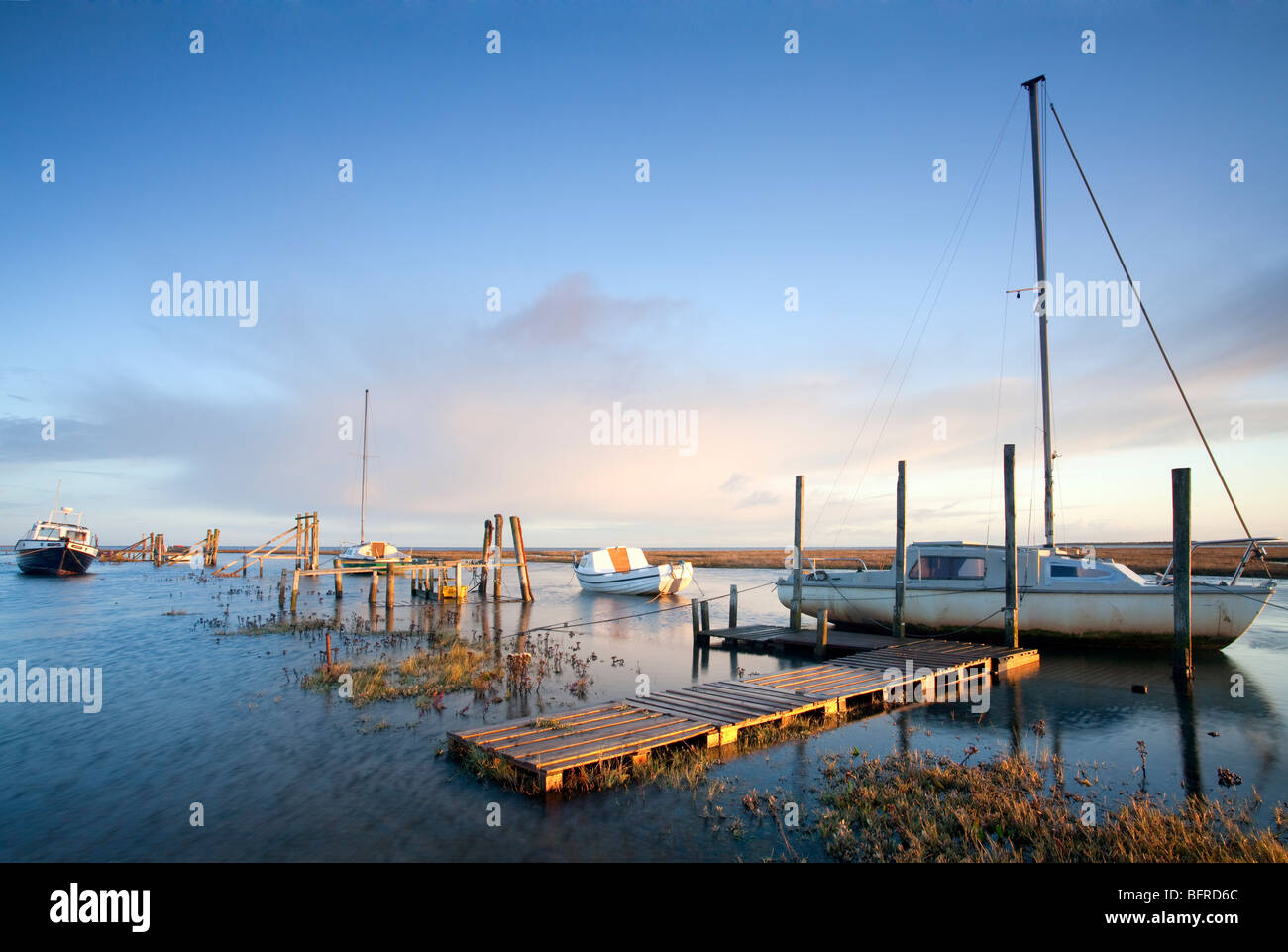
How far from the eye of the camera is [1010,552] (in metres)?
19.8

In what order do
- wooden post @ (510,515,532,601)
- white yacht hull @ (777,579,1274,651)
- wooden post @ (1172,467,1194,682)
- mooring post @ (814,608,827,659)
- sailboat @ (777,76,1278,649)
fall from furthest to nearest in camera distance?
1. wooden post @ (510,515,532,601)
2. mooring post @ (814,608,827,659)
3. sailboat @ (777,76,1278,649)
4. white yacht hull @ (777,579,1274,651)
5. wooden post @ (1172,467,1194,682)

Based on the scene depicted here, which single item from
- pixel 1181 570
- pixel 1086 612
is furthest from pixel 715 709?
pixel 1086 612

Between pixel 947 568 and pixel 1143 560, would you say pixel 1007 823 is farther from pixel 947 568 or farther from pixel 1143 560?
pixel 1143 560

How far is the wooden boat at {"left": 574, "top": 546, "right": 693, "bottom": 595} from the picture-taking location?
40438 millimetres

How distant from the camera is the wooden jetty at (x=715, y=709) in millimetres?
9633

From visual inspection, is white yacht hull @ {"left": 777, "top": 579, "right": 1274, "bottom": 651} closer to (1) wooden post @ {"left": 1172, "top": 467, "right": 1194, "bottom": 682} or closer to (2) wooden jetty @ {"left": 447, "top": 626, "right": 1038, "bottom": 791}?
(2) wooden jetty @ {"left": 447, "top": 626, "right": 1038, "bottom": 791}

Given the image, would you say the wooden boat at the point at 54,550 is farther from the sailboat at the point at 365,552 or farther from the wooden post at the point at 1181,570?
the wooden post at the point at 1181,570

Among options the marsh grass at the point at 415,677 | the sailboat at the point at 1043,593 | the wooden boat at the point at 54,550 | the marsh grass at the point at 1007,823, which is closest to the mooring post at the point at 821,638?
the sailboat at the point at 1043,593

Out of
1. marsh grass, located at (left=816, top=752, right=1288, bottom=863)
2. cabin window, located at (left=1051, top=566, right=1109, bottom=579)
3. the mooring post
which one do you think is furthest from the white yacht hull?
marsh grass, located at (left=816, top=752, right=1288, bottom=863)

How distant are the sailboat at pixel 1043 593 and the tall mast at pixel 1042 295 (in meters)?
0.03

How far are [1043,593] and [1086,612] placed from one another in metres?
1.20

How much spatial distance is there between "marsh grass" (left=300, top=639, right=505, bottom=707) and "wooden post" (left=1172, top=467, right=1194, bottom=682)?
1618 cm
